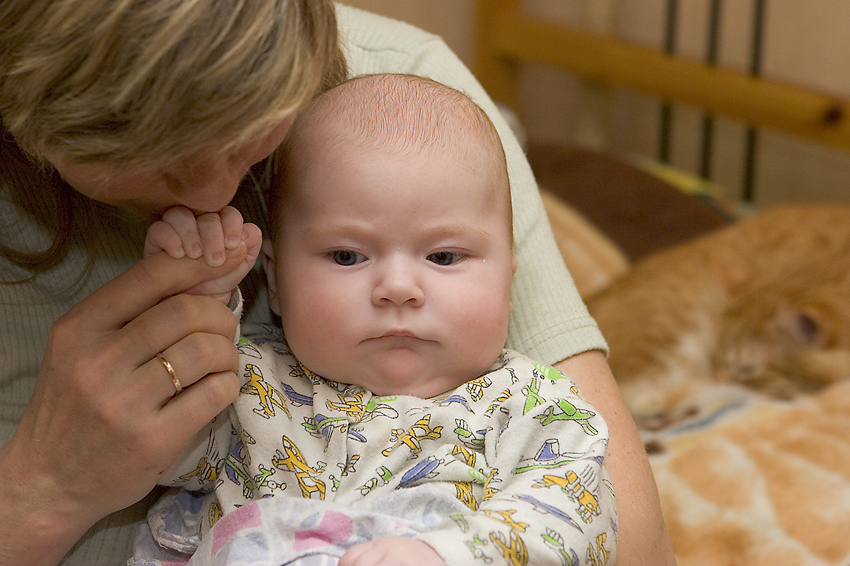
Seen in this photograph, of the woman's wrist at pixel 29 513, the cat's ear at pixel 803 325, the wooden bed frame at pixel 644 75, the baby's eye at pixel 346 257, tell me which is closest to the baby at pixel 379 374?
the baby's eye at pixel 346 257

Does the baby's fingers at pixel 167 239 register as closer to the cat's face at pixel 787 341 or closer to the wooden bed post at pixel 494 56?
the cat's face at pixel 787 341

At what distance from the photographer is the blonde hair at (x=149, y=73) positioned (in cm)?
72

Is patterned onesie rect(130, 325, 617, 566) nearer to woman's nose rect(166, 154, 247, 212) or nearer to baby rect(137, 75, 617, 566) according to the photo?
baby rect(137, 75, 617, 566)

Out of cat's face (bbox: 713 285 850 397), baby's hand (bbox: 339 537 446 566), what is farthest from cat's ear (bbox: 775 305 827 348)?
baby's hand (bbox: 339 537 446 566)

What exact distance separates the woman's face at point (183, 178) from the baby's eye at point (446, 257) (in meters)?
0.28

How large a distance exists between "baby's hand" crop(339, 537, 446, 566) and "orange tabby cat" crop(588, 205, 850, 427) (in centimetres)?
175

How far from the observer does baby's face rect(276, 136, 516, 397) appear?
1.03 metres

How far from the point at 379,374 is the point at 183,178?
353mm

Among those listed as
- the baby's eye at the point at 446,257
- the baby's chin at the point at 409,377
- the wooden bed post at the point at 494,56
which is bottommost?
the wooden bed post at the point at 494,56

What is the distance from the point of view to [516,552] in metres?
0.85

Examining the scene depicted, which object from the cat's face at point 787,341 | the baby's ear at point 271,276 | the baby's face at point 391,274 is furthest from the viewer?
the cat's face at point 787,341

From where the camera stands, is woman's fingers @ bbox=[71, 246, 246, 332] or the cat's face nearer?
woman's fingers @ bbox=[71, 246, 246, 332]

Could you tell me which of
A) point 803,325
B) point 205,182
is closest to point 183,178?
point 205,182

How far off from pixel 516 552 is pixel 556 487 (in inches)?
3.8
